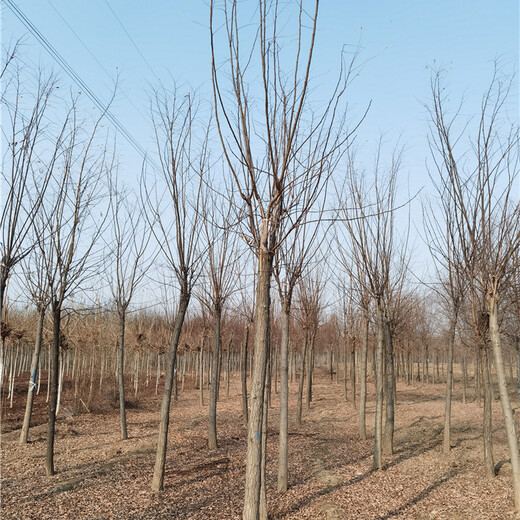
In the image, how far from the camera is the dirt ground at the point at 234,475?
5.12 metres

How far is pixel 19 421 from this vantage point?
1138 centimetres

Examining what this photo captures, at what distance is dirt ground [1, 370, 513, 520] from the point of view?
201 inches

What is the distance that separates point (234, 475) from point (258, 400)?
12.3 ft

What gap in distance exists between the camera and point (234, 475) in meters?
6.50

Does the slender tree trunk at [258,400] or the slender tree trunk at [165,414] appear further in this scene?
the slender tree trunk at [165,414]

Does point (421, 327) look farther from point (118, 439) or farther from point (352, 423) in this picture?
point (118, 439)

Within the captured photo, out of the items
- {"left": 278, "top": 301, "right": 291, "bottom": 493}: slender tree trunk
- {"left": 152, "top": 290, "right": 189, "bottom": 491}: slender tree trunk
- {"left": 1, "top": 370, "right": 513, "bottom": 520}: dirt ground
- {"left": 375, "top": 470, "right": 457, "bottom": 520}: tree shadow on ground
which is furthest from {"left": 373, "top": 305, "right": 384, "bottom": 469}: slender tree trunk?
{"left": 152, "top": 290, "right": 189, "bottom": 491}: slender tree trunk

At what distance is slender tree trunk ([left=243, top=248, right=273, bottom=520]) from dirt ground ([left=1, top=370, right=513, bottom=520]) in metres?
1.98

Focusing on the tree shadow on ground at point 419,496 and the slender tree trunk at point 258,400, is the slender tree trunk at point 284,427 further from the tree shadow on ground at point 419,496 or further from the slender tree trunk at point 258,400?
the slender tree trunk at point 258,400

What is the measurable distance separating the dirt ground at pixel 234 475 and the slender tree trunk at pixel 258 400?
198 centimetres

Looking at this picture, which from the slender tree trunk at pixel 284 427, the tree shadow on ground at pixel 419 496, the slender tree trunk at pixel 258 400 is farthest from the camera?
the slender tree trunk at pixel 284 427

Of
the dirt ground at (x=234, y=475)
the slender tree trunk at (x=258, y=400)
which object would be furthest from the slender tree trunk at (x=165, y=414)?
the slender tree trunk at (x=258, y=400)

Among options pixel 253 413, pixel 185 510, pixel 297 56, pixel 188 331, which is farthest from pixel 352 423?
pixel 188 331

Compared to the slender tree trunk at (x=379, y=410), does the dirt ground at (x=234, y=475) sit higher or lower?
lower
